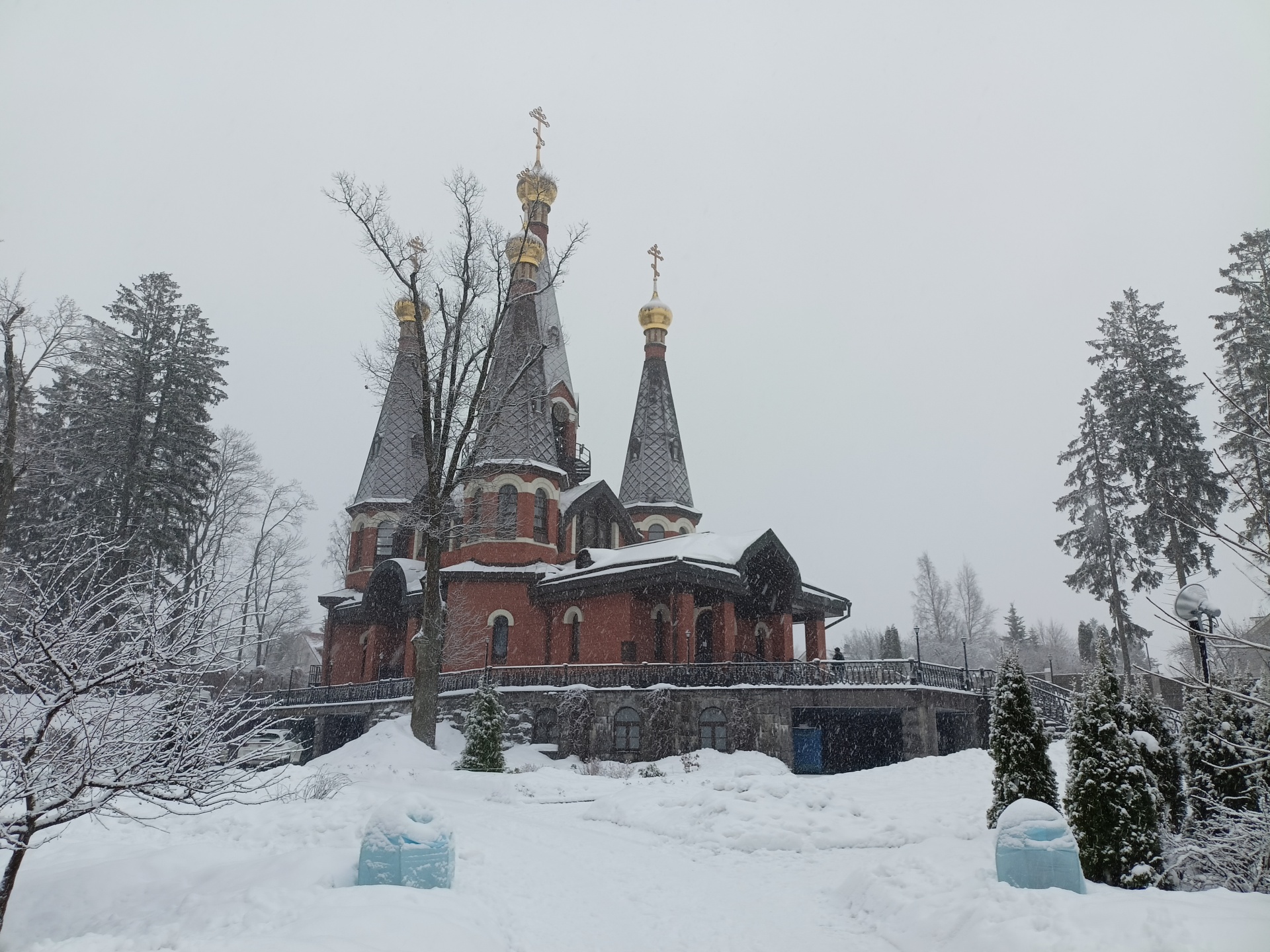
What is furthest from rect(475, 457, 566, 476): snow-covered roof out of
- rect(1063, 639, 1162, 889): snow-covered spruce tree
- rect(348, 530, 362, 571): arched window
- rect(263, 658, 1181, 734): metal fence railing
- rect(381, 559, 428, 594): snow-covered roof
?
rect(1063, 639, 1162, 889): snow-covered spruce tree

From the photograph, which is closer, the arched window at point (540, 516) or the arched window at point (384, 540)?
the arched window at point (540, 516)

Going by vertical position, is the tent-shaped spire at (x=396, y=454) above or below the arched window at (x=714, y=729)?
above

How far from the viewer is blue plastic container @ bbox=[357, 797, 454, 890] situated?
663 centimetres

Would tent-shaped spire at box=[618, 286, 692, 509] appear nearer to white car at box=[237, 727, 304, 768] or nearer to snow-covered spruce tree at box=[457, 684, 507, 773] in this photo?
snow-covered spruce tree at box=[457, 684, 507, 773]

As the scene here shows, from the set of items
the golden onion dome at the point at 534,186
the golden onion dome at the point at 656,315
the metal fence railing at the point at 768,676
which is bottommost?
the metal fence railing at the point at 768,676

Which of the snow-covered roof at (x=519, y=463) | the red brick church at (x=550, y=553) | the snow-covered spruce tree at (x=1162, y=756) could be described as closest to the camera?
the snow-covered spruce tree at (x=1162, y=756)

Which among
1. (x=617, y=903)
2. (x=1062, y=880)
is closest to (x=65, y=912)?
(x=617, y=903)

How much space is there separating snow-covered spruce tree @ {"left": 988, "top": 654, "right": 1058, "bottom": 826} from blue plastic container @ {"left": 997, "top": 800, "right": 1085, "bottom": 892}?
2.96 meters

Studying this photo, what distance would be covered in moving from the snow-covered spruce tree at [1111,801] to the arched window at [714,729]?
1299 cm

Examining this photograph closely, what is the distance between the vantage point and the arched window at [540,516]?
92.5ft

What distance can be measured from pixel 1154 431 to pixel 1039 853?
2575cm

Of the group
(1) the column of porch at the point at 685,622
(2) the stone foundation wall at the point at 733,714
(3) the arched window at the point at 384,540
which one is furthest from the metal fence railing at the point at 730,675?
(3) the arched window at the point at 384,540

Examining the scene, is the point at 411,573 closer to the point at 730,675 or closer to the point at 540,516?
the point at 540,516

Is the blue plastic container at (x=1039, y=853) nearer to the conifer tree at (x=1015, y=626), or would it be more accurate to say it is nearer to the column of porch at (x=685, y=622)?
the column of porch at (x=685, y=622)
